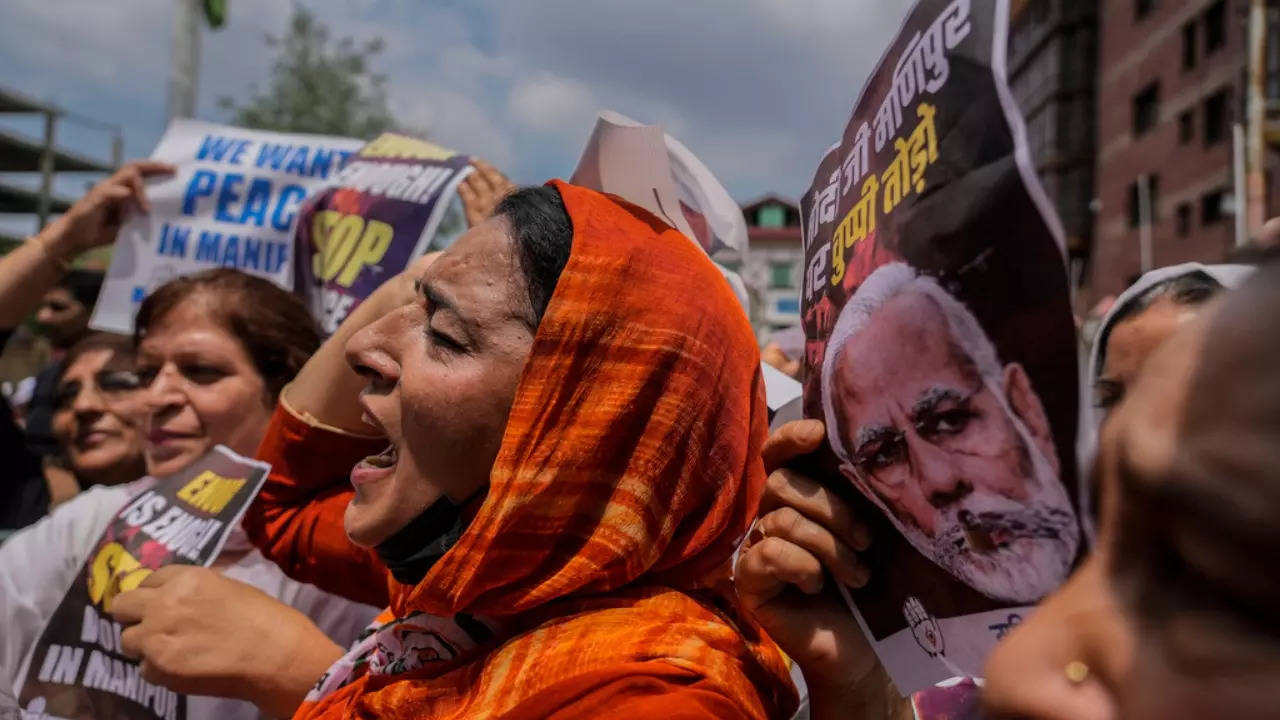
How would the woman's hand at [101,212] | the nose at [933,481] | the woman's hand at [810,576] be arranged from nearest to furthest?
the nose at [933,481], the woman's hand at [810,576], the woman's hand at [101,212]

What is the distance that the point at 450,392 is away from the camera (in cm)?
132

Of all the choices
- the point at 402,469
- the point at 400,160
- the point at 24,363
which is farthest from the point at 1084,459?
the point at 24,363

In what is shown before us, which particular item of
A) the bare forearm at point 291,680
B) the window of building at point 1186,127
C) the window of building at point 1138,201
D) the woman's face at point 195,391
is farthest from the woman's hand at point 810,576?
the window of building at point 1138,201

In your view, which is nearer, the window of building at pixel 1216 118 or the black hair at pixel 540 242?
the black hair at pixel 540 242

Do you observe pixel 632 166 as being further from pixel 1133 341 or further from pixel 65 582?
pixel 65 582

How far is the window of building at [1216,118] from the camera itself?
22000 mm

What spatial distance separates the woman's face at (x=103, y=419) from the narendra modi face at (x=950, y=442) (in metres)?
2.99

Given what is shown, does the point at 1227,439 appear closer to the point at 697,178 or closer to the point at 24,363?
the point at 697,178

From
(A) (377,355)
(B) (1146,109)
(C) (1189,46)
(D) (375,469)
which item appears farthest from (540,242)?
(B) (1146,109)

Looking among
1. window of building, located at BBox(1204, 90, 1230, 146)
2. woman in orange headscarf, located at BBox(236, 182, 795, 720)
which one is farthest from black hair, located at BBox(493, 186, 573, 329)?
window of building, located at BBox(1204, 90, 1230, 146)

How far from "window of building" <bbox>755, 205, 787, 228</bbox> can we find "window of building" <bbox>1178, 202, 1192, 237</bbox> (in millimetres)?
20218

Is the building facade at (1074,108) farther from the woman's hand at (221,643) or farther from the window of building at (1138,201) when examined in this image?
the woman's hand at (221,643)

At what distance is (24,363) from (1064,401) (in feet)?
55.3

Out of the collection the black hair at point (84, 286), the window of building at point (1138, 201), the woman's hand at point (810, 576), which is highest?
the window of building at point (1138, 201)
